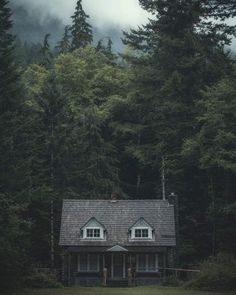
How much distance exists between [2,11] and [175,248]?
24.9 metres

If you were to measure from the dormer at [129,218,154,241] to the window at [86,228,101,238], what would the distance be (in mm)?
2765

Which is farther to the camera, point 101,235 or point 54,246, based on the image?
point 54,246

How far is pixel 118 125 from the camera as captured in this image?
60375 mm

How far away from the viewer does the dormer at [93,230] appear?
1925 inches

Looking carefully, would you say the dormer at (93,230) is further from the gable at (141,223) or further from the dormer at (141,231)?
the gable at (141,223)

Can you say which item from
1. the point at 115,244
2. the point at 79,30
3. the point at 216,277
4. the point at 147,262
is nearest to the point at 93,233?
the point at 115,244

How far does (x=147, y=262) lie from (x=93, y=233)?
5.32 metres

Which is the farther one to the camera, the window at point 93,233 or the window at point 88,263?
the window at point 88,263

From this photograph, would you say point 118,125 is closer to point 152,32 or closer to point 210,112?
point 152,32

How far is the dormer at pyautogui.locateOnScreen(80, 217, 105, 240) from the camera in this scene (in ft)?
160

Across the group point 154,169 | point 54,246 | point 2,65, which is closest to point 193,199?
point 154,169

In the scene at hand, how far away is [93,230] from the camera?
161ft

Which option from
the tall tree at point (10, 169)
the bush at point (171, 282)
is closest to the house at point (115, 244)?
the bush at point (171, 282)

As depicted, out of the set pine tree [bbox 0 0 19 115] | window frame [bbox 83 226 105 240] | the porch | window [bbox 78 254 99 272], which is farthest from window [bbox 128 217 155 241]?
pine tree [bbox 0 0 19 115]
